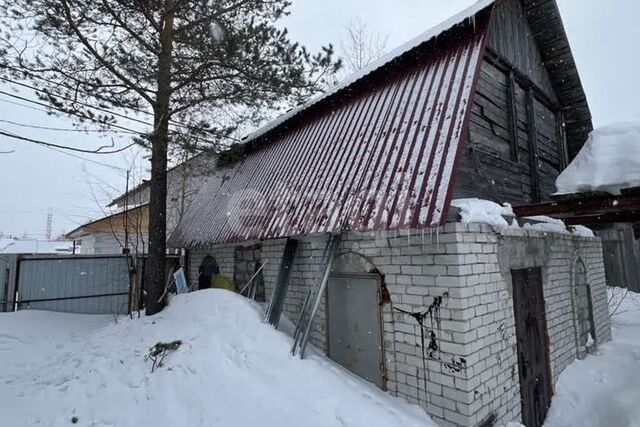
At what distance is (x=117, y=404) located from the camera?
152 inches

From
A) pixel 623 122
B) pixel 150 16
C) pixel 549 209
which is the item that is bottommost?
pixel 549 209

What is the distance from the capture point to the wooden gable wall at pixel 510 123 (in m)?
4.63

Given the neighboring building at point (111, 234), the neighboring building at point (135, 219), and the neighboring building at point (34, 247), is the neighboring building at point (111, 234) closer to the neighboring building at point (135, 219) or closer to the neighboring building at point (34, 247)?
the neighboring building at point (135, 219)

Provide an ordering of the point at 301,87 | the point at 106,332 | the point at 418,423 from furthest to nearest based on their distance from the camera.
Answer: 1. the point at 301,87
2. the point at 106,332
3. the point at 418,423

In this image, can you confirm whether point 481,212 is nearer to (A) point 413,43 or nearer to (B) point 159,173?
(A) point 413,43

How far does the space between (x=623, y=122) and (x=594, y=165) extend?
114 cm

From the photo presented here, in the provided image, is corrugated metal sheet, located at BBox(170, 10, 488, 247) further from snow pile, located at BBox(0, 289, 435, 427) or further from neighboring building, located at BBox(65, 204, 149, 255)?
neighboring building, located at BBox(65, 204, 149, 255)

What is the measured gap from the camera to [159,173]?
7.81m

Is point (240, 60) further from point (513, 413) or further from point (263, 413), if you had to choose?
point (513, 413)

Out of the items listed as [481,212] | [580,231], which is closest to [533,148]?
[580,231]

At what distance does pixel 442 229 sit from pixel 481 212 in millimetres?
598

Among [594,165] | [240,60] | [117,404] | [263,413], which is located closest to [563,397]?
[594,165]

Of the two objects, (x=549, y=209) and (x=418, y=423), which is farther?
(x=549, y=209)

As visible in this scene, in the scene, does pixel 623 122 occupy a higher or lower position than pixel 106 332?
higher
